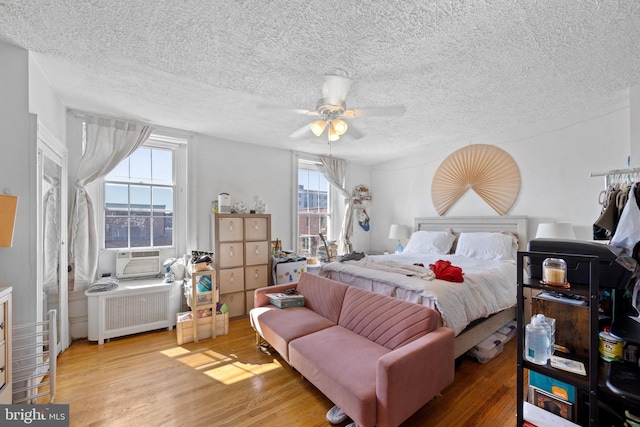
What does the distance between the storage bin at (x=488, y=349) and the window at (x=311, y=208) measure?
2.86 meters

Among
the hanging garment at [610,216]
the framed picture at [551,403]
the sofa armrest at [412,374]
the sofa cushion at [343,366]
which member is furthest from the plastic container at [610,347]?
the sofa cushion at [343,366]

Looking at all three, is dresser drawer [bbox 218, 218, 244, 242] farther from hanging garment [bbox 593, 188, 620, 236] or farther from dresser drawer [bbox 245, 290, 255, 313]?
hanging garment [bbox 593, 188, 620, 236]

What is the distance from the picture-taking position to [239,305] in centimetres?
353

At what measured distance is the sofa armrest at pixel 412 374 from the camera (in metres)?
1.40

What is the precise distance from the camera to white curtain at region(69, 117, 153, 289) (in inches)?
112

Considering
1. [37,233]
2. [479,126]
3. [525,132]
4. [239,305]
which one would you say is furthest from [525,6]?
[239,305]

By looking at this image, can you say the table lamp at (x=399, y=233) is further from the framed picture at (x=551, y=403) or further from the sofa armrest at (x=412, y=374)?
the framed picture at (x=551, y=403)

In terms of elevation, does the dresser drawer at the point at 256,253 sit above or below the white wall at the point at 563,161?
below

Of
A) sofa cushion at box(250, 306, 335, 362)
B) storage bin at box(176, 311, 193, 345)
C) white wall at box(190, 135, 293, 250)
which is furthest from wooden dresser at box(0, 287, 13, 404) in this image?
white wall at box(190, 135, 293, 250)

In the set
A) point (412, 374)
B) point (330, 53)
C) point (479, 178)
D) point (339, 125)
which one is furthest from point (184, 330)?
point (479, 178)

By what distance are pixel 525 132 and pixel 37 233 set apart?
5.15 m

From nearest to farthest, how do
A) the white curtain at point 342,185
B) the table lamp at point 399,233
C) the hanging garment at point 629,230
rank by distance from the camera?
the hanging garment at point 629,230, the table lamp at point 399,233, the white curtain at point 342,185

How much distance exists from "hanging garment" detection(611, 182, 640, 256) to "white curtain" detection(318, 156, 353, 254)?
3.85m

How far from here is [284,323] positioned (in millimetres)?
2295
